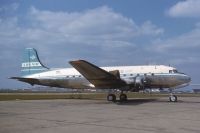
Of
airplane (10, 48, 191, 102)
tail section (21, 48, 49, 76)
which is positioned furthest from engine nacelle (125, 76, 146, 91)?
tail section (21, 48, 49, 76)

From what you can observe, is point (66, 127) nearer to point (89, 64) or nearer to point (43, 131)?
point (43, 131)

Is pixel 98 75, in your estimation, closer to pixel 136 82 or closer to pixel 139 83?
pixel 136 82

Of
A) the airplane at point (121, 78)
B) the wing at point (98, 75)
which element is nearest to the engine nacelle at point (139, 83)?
the airplane at point (121, 78)

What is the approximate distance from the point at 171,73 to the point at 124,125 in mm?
19480

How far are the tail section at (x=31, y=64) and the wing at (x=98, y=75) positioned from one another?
9190mm

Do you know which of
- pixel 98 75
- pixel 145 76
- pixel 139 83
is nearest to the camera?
pixel 98 75

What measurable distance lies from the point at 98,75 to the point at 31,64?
40.1ft

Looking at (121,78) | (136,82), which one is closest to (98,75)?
(121,78)

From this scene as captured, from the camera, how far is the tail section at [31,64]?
128ft

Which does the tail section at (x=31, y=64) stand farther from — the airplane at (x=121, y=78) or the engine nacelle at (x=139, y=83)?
the engine nacelle at (x=139, y=83)

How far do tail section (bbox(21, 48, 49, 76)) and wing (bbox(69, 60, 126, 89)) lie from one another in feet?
30.2

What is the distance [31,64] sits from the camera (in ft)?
130

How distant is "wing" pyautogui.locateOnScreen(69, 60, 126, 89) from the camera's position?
95.3ft

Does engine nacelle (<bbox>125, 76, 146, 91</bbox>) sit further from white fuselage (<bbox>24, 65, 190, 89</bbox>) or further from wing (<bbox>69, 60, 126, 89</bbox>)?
wing (<bbox>69, 60, 126, 89</bbox>)
